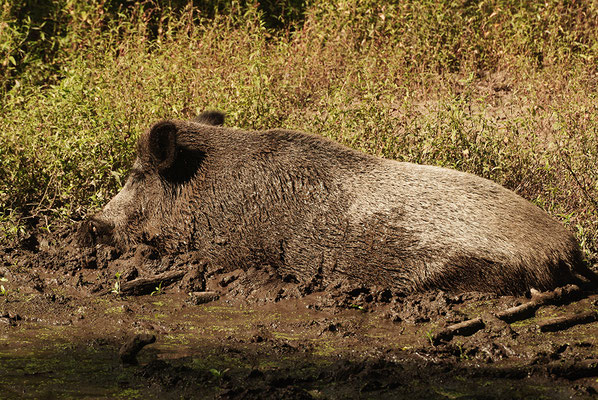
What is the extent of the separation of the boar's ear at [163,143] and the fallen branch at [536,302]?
286 cm

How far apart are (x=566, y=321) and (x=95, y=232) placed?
3914 mm

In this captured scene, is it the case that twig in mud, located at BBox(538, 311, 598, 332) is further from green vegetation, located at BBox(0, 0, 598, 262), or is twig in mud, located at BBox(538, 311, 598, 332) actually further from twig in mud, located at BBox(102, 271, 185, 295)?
twig in mud, located at BBox(102, 271, 185, 295)

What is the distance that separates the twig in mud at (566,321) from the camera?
4272 mm

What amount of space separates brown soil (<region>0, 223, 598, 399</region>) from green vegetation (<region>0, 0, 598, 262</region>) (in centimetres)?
119

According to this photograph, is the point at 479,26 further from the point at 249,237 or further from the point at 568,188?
the point at 249,237

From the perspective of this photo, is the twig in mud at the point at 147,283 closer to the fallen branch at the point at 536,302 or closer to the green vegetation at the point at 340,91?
the green vegetation at the point at 340,91

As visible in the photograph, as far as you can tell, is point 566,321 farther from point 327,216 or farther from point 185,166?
point 185,166

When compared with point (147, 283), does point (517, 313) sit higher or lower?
higher

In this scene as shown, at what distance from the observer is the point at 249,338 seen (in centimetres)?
427

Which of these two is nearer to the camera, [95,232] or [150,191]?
[150,191]

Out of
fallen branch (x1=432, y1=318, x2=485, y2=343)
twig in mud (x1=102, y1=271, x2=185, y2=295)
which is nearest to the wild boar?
twig in mud (x1=102, y1=271, x2=185, y2=295)

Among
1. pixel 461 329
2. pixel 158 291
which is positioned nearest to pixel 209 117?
pixel 158 291

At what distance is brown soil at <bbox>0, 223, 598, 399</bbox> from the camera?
343cm

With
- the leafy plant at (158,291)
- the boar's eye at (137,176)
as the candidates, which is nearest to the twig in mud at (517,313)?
the leafy plant at (158,291)
